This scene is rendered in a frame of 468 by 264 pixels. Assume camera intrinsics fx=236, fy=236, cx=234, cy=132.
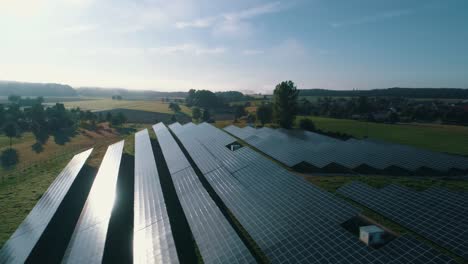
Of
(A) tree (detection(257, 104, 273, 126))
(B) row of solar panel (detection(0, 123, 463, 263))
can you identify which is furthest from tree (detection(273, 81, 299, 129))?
(B) row of solar panel (detection(0, 123, 463, 263))

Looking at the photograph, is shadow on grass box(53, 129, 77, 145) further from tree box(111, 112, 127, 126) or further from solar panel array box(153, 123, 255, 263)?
solar panel array box(153, 123, 255, 263)

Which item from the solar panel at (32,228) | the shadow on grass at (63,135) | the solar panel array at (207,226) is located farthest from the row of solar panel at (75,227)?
the shadow on grass at (63,135)

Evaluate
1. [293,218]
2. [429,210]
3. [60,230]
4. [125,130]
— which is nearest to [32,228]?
[60,230]

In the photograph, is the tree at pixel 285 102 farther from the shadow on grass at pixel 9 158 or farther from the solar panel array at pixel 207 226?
the shadow on grass at pixel 9 158

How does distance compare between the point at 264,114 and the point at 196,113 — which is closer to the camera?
the point at 264,114

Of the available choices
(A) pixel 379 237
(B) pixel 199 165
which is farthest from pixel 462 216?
(B) pixel 199 165

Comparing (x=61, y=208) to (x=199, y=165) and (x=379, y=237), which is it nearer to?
(x=199, y=165)

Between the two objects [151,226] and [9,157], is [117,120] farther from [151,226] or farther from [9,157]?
[151,226]
